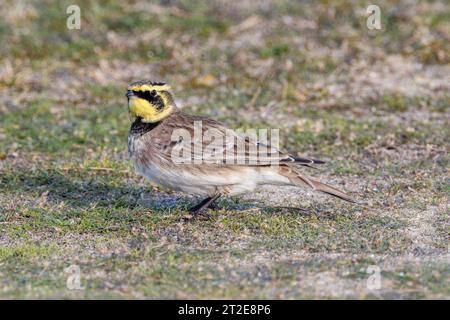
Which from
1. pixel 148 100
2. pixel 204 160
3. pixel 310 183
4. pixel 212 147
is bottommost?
pixel 310 183

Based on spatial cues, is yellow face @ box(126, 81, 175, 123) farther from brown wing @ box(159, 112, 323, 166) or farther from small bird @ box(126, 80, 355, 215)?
brown wing @ box(159, 112, 323, 166)

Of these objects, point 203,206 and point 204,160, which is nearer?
point 204,160

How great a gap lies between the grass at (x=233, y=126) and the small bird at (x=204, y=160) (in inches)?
13.3

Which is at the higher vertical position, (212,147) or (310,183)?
(212,147)

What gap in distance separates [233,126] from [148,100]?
299 cm

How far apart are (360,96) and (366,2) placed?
3.00 metres

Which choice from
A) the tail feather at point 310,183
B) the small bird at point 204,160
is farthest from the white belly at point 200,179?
the tail feather at point 310,183

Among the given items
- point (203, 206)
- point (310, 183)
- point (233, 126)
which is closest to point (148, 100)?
point (203, 206)

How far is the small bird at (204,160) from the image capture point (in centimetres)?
748

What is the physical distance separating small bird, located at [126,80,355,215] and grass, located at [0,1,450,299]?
0.34 metres

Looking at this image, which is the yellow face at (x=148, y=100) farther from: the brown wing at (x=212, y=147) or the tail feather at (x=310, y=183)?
the tail feather at (x=310, y=183)

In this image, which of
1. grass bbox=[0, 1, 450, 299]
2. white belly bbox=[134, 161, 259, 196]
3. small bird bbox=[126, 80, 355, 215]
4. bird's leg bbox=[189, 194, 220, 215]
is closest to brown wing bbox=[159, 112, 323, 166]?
small bird bbox=[126, 80, 355, 215]

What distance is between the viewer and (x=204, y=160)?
7527mm

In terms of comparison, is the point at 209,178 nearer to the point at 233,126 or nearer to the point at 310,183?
the point at 310,183
